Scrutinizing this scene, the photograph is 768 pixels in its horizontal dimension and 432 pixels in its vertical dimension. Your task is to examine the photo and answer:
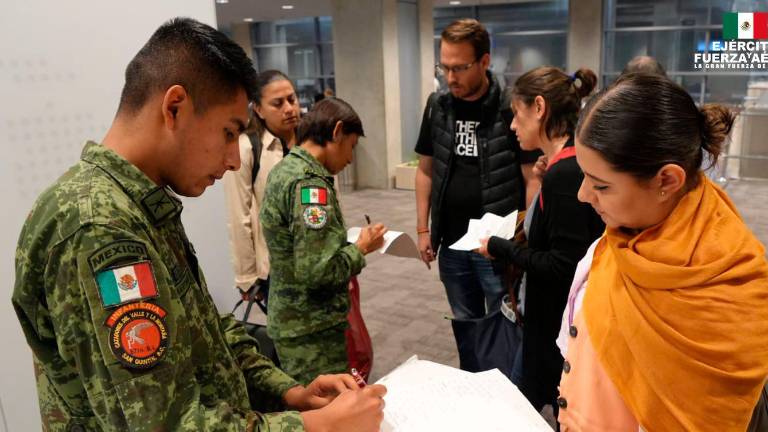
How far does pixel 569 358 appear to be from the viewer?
1.22 m

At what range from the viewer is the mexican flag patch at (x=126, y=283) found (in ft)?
2.47

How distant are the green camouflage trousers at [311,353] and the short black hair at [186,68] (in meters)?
1.27

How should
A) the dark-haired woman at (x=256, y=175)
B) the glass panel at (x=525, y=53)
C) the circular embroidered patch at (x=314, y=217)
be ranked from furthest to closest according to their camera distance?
the glass panel at (x=525, y=53), the dark-haired woman at (x=256, y=175), the circular embroidered patch at (x=314, y=217)

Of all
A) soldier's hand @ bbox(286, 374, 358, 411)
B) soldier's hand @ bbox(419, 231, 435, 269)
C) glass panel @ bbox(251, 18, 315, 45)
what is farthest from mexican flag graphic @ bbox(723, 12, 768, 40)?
glass panel @ bbox(251, 18, 315, 45)

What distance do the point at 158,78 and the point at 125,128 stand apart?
10cm

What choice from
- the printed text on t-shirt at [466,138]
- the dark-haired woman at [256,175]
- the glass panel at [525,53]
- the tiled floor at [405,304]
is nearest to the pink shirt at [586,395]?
the printed text on t-shirt at [466,138]

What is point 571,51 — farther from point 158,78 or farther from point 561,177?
point 158,78

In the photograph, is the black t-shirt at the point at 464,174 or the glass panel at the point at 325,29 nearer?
the black t-shirt at the point at 464,174

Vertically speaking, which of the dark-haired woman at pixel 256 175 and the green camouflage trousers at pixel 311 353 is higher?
the dark-haired woman at pixel 256 175

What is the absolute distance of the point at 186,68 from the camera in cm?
92

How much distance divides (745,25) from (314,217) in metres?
5.55

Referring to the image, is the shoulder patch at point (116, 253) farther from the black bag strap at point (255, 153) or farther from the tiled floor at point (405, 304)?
the tiled floor at point (405, 304)

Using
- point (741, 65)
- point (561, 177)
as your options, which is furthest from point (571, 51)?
point (561, 177)

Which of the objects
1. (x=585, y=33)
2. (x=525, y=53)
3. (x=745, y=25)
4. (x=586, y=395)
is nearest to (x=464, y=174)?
(x=586, y=395)
